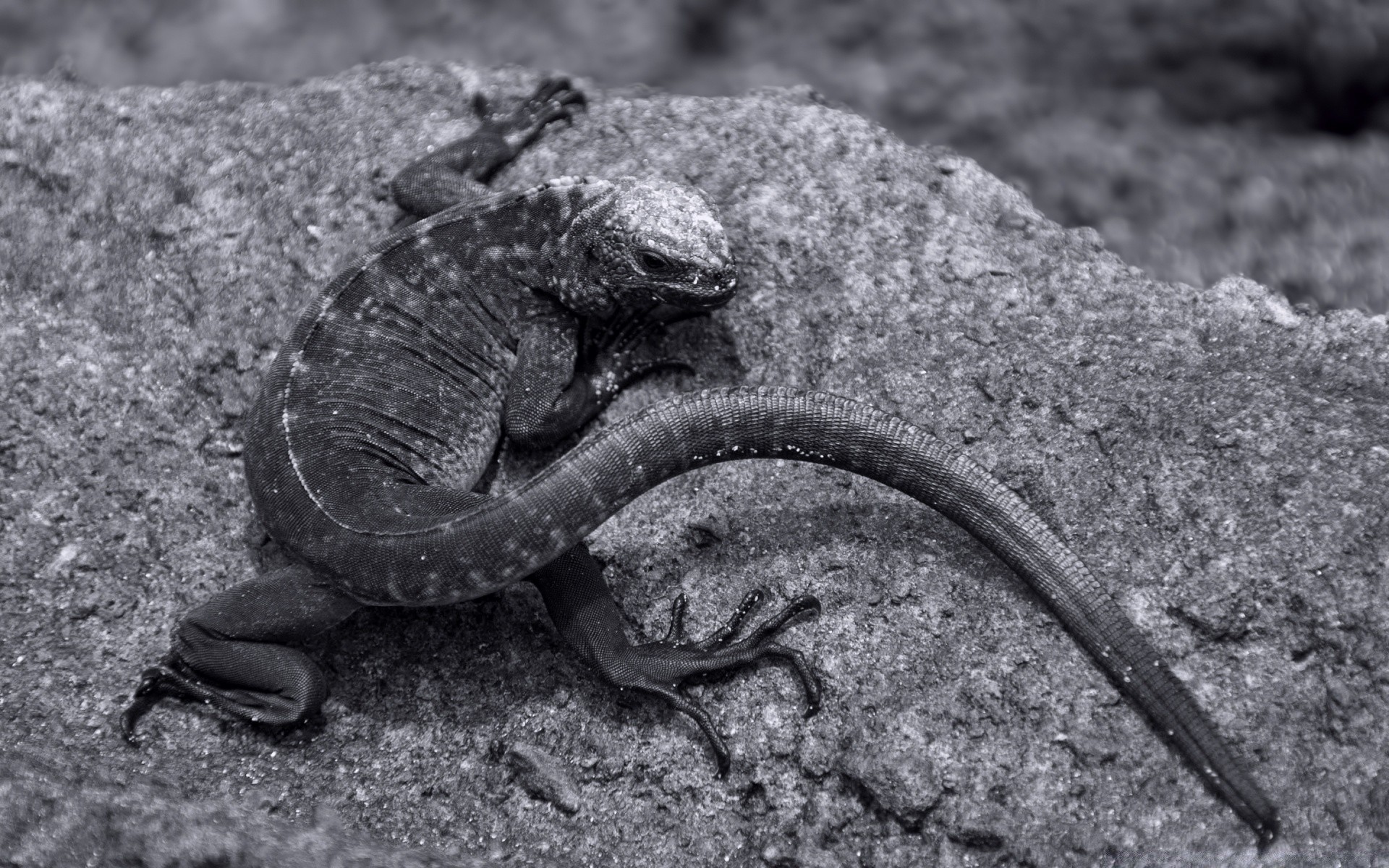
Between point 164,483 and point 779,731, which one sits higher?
point 164,483

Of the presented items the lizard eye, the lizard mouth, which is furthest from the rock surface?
the lizard eye

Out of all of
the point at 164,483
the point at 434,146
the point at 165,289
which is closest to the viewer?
the point at 164,483

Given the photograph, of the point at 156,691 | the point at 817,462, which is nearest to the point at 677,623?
the point at 817,462

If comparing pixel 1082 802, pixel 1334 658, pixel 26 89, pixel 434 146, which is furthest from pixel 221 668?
pixel 1334 658

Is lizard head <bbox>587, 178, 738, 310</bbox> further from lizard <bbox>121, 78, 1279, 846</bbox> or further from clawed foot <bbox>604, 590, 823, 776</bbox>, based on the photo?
clawed foot <bbox>604, 590, 823, 776</bbox>

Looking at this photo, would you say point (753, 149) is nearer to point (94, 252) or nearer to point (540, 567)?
point (540, 567)

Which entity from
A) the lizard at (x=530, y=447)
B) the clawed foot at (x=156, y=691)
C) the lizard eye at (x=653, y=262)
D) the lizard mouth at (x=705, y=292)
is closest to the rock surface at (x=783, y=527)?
the clawed foot at (x=156, y=691)

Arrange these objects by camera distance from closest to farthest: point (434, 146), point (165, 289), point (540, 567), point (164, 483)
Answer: point (540, 567) < point (164, 483) < point (165, 289) < point (434, 146)
